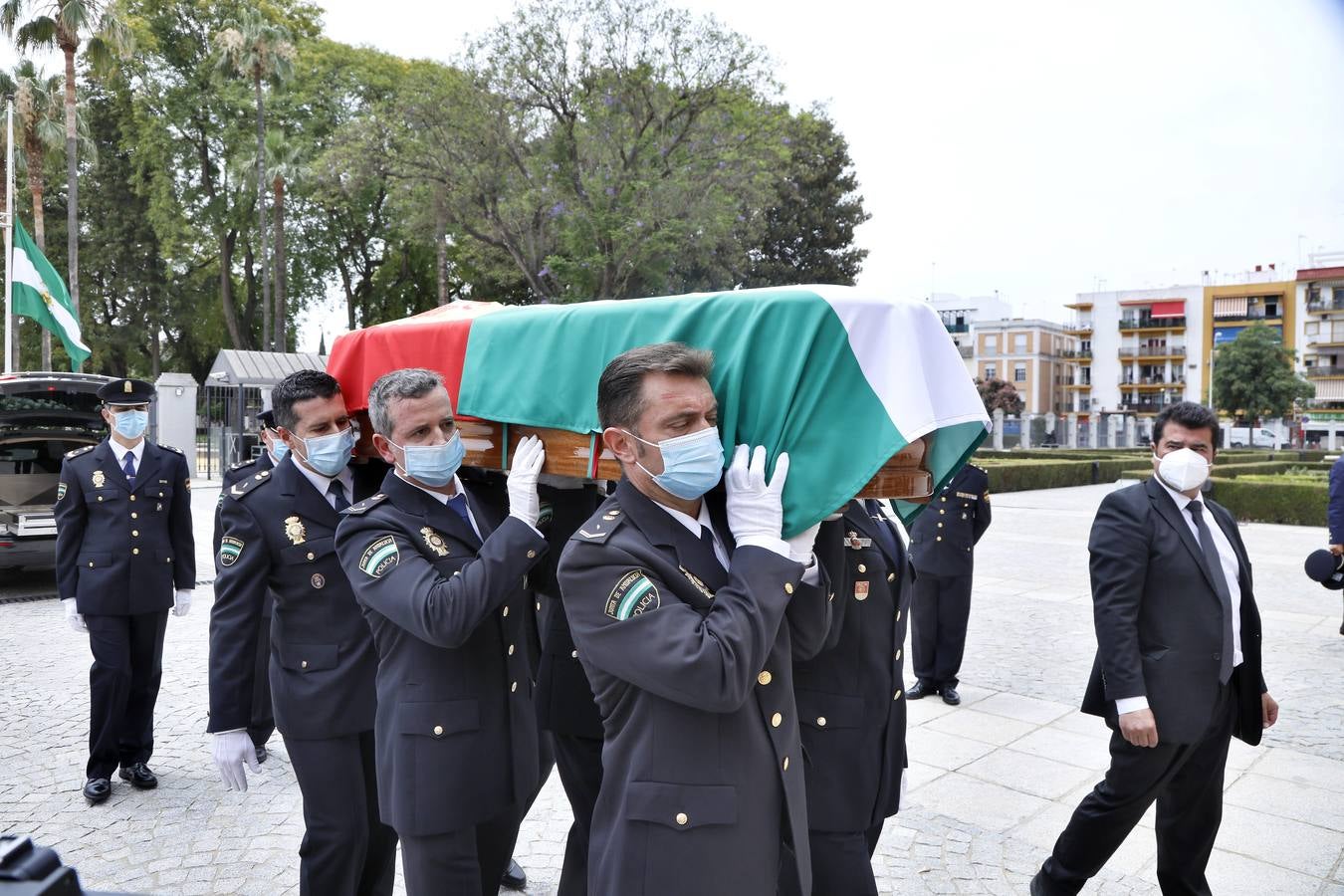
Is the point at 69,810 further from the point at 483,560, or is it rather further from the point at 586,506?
the point at 483,560

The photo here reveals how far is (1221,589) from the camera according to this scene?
3.21m

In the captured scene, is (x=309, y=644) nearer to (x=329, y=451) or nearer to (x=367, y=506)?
(x=329, y=451)

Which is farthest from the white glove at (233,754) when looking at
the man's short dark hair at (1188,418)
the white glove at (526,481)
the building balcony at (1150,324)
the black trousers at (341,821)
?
the building balcony at (1150,324)

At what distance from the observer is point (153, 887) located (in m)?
3.69

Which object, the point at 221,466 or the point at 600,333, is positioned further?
the point at 221,466

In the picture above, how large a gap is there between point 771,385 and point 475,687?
115 centimetres

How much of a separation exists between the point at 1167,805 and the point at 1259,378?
183 feet

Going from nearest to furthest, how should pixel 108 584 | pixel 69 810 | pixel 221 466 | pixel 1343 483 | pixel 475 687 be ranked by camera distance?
pixel 475 687
pixel 69 810
pixel 108 584
pixel 1343 483
pixel 221 466

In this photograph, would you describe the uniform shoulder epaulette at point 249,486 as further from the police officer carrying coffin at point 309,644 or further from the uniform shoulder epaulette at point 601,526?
the uniform shoulder epaulette at point 601,526


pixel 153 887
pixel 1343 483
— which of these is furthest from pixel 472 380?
pixel 1343 483

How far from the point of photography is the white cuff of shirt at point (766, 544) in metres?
1.97

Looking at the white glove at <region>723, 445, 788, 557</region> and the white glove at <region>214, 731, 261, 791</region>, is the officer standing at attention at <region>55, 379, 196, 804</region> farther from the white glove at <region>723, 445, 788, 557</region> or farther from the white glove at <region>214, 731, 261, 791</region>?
the white glove at <region>723, 445, 788, 557</region>

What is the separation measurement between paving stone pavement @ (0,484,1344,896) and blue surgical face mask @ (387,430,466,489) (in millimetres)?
1678

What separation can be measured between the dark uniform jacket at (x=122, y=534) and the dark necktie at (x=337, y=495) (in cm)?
234
